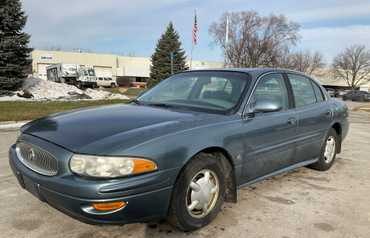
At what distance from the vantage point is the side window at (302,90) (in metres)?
4.59

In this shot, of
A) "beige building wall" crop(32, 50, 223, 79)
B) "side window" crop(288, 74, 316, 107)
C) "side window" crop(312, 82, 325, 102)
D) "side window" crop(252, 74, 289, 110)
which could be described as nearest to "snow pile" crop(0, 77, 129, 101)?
"side window" crop(312, 82, 325, 102)

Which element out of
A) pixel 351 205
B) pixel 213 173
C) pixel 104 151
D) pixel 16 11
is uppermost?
pixel 16 11

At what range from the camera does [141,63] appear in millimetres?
80500

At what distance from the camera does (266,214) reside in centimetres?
362

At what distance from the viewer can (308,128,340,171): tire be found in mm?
5191

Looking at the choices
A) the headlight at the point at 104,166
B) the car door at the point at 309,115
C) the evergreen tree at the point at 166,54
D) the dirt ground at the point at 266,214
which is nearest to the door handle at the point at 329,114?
the car door at the point at 309,115

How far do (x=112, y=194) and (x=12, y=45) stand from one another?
19068 mm

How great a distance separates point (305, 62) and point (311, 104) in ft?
224

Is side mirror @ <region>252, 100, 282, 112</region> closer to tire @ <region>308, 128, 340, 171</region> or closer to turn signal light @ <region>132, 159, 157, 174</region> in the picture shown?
turn signal light @ <region>132, 159, 157, 174</region>

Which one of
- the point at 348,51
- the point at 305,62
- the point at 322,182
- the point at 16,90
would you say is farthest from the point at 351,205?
the point at 348,51

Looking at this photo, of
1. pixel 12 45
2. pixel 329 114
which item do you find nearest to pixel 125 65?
pixel 12 45

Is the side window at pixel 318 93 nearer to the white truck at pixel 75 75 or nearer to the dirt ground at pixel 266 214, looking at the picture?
the dirt ground at pixel 266 214

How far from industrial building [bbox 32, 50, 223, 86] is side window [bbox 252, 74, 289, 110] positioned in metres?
66.0

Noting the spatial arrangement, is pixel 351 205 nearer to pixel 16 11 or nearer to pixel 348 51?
pixel 16 11
